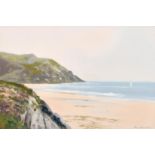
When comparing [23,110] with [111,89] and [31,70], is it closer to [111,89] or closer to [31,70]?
[31,70]

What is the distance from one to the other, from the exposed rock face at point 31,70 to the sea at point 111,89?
0.17 feet

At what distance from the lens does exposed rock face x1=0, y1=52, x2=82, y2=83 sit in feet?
13.0

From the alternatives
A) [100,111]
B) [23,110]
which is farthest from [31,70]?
[100,111]

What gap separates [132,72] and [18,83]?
77cm

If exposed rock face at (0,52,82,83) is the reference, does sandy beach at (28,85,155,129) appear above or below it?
below

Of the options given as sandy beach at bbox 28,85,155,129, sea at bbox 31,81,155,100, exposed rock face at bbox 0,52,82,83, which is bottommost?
sandy beach at bbox 28,85,155,129

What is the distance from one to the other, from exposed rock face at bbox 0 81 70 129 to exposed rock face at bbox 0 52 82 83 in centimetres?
6

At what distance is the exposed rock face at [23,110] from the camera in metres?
3.94

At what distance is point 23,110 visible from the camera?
3.96 meters

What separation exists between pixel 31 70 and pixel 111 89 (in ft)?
1.83

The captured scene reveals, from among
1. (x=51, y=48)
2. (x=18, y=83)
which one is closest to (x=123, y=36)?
(x=51, y=48)

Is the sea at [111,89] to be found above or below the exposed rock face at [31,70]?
below
